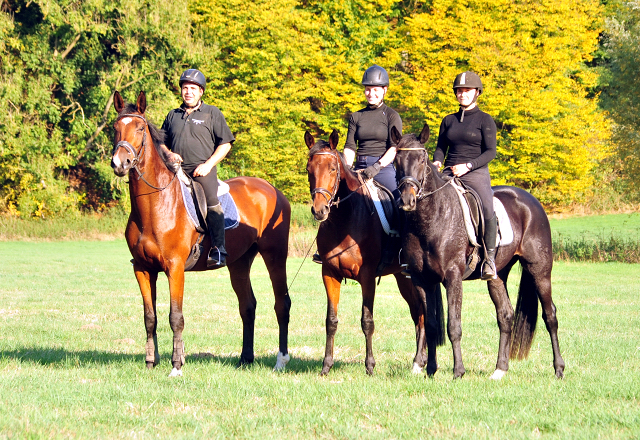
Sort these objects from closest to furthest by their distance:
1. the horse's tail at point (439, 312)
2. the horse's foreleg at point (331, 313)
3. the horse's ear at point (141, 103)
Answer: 1. the horse's ear at point (141, 103)
2. the horse's foreleg at point (331, 313)
3. the horse's tail at point (439, 312)

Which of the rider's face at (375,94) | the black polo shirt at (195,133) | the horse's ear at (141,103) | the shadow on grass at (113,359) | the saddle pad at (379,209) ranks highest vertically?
the rider's face at (375,94)

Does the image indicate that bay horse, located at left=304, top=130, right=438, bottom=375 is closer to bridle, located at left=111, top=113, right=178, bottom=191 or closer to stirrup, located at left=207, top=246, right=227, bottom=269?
stirrup, located at left=207, top=246, right=227, bottom=269

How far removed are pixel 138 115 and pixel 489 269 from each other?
14.7ft

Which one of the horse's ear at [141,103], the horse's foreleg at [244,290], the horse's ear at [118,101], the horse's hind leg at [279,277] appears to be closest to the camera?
the horse's ear at [118,101]

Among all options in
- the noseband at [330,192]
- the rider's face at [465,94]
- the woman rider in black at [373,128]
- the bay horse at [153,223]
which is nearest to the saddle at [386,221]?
the woman rider in black at [373,128]

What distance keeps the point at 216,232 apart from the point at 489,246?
335 centimetres

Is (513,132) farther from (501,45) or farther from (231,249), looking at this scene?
(231,249)

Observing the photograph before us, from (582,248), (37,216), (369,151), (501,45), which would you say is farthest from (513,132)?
(369,151)

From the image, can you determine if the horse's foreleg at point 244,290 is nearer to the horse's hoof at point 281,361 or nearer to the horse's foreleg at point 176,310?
the horse's hoof at point 281,361

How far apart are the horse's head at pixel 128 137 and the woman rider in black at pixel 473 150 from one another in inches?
136

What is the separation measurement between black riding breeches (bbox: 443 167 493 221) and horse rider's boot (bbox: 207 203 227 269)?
3.03m

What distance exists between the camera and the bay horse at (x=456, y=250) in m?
7.71

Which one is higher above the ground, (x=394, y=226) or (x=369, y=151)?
(x=369, y=151)

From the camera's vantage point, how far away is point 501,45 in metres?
40.7
